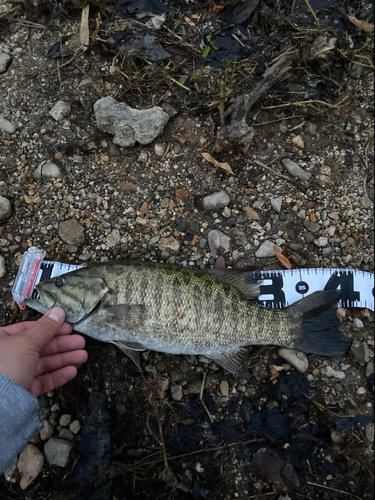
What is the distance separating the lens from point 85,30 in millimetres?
3873

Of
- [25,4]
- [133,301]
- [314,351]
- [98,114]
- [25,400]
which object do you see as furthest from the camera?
[25,4]

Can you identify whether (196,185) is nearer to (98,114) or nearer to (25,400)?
(98,114)

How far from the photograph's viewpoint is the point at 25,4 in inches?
153

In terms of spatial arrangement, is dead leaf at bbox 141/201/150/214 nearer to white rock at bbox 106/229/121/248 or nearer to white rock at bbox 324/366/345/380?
white rock at bbox 106/229/121/248

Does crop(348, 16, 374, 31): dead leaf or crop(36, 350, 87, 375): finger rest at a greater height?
crop(348, 16, 374, 31): dead leaf

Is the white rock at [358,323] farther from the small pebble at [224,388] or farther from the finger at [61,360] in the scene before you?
the finger at [61,360]

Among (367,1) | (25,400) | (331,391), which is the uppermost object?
(367,1)

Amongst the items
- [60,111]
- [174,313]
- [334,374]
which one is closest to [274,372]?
[334,374]

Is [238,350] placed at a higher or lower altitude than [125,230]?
lower

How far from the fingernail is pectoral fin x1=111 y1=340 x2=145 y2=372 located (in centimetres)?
58

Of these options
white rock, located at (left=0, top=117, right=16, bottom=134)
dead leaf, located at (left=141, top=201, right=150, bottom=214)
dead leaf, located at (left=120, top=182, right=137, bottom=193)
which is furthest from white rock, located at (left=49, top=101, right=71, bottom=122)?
dead leaf, located at (left=141, top=201, right=150, bottom=214)

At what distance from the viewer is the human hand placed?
2637 mm

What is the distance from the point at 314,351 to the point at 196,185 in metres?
2.27

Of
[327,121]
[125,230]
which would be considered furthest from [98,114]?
[327,121]
